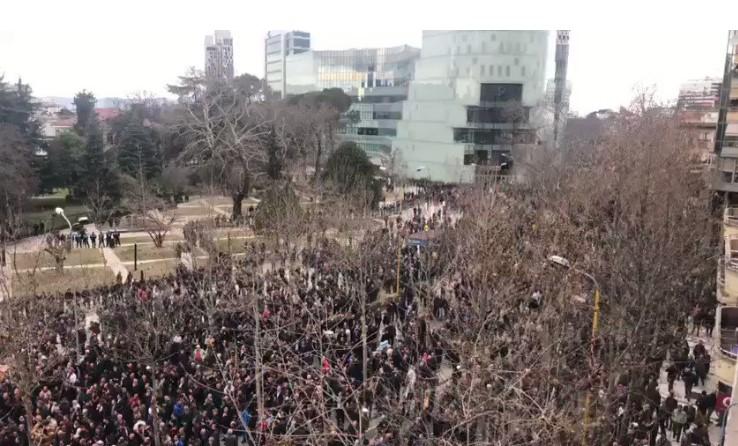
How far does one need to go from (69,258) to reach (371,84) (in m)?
46.2

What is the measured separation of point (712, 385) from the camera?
1454cm

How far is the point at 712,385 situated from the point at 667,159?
997 cm

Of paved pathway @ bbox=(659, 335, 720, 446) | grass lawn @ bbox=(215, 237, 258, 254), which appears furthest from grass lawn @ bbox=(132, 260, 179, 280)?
paved pathway @ bbox=(659, 335, 720, 446)

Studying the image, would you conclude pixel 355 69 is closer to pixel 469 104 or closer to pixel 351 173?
pixel 469 104

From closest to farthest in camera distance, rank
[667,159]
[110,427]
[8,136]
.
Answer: [110,427], [667,159], [8,136]

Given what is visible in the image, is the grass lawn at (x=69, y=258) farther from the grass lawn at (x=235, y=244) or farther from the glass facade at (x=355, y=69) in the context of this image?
the glass facade at (x=355, y=69)

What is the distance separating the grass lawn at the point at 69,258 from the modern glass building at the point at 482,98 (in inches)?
1109

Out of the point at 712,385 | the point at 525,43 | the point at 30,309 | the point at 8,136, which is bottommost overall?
the point at 712,385

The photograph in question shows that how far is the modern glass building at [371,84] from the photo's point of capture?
61.7 m

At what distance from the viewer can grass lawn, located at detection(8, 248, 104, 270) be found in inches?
909

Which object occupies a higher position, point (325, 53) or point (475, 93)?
point (325, 53)

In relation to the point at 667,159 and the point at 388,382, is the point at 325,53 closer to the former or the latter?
the point at 667,159

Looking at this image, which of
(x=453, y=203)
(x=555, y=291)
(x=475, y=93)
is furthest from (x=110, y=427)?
(x=475, y=93)

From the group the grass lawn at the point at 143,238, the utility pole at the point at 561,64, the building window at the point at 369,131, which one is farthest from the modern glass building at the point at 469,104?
the grass lawn at the point at 143,238
